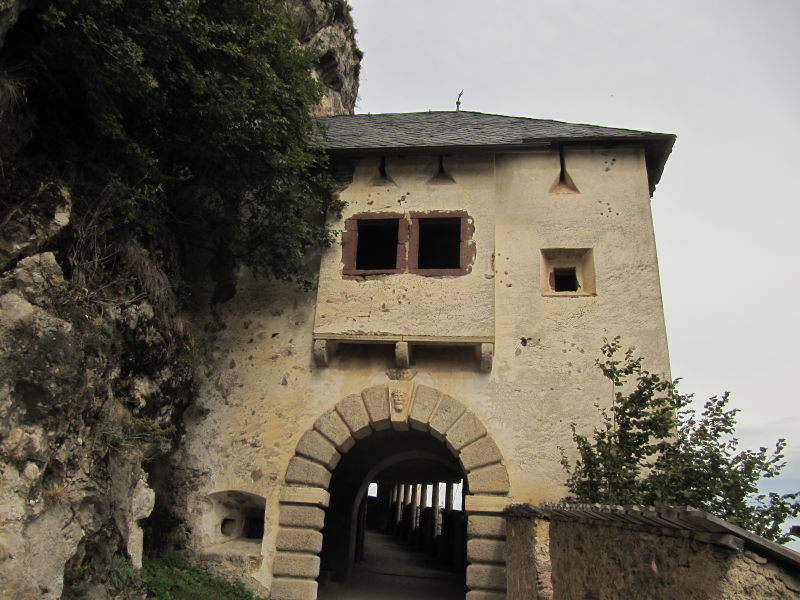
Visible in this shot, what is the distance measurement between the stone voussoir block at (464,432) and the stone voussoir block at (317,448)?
5.15 ft

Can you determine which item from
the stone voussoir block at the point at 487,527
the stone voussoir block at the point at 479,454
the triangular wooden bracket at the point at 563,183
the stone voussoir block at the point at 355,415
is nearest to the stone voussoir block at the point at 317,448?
the stone voussoir block at the point at 355,415

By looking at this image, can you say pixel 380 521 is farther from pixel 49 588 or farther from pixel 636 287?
pixel 49 588

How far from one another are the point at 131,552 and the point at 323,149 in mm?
5853

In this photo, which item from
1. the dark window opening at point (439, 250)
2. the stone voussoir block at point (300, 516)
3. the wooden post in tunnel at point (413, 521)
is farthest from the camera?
the wooden post in tunnel at point (413, 521)

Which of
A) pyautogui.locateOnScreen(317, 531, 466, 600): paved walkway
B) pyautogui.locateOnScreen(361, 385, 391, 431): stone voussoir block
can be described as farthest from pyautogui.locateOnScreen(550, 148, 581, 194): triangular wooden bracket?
pyautogui.locateOnScreen(317, 531, 466, 600): paved walkway

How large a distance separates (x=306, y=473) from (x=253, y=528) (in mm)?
1713

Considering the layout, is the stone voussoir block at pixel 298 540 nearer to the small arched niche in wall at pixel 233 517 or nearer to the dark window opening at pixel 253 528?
the small arched niche in wall at pixel 233 517

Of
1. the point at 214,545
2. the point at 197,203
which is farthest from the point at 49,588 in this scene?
the point at 197,203

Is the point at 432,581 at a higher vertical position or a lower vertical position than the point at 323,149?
lower

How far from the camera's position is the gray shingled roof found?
977cm

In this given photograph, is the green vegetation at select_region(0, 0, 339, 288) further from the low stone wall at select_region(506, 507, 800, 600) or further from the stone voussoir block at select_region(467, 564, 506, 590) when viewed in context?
the low stone wall at select_region(506, 507, 800, 600)

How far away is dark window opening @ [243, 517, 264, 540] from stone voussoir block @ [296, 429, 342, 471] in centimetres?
161

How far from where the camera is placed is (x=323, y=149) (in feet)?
31.0

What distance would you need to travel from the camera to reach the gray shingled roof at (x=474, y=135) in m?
9.77
